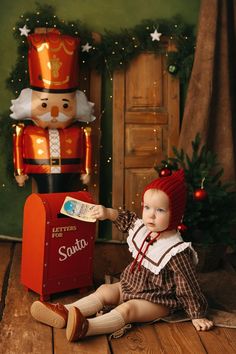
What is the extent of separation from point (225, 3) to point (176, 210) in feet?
Result: 6.33

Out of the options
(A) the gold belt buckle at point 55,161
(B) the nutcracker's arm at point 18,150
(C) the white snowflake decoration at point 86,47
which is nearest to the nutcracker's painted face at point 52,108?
(B) the nutcracker's arm at point 18,150

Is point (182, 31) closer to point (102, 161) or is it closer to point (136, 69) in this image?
point (136, 69)

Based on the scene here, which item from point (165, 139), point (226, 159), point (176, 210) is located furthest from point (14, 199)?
point (176, 210)

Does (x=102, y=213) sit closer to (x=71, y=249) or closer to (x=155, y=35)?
(x=71, y=249)

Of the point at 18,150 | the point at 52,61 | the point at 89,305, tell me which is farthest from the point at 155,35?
the point at 89,305

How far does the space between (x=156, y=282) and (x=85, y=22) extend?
7.09ft

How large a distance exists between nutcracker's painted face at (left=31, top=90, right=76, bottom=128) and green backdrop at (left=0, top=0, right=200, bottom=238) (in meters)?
0.38

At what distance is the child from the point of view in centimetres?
276

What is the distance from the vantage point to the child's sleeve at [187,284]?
279 centimetres

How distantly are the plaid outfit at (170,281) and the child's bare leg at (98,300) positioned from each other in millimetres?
49

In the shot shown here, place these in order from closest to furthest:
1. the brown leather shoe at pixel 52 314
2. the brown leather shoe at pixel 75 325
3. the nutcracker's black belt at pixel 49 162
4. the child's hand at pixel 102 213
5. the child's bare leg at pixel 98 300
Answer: the brown leather shoe at pixel 75 325 < the brown leather shoe at pixel 52 314 < the child's bare leg at pixel 98 300 < the child's hand at pixel 102 213 < the nutcracker's black belt at pixel 49 162

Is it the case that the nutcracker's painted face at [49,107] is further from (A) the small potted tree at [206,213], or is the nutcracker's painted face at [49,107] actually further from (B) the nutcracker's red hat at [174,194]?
(B) the nutcracker's red hat at [174,194]

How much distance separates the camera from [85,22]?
4.23m

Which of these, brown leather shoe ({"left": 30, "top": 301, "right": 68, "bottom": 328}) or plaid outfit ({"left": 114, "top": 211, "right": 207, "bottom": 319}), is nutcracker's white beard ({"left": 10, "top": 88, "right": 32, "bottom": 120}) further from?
brown leather shoe ({"left": 30, "top": 301, "right": 68, "bottom": 328})
